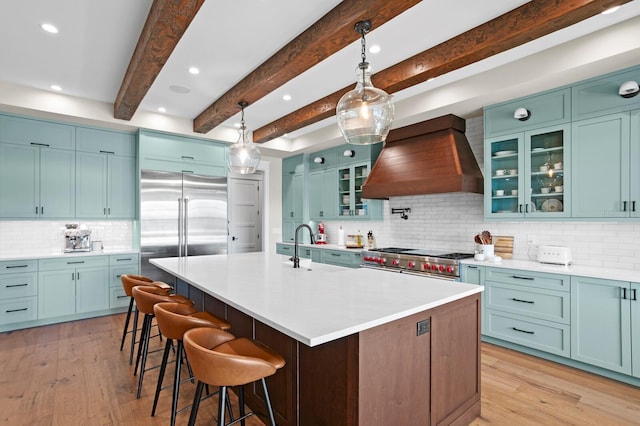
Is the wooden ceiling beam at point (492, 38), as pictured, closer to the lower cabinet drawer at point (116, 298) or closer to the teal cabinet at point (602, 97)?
the teal cabinet at point (602, 97)

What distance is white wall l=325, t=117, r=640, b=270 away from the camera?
10.5 feet

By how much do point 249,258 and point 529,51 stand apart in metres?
3.40

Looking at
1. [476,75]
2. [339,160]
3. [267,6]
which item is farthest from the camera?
[339,160]

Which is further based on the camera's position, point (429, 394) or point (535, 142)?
point (535, 142)

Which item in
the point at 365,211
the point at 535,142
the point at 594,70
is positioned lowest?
the point at 365,211

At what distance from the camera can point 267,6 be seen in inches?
94.6

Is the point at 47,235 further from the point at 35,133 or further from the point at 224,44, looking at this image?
the point at 224,44

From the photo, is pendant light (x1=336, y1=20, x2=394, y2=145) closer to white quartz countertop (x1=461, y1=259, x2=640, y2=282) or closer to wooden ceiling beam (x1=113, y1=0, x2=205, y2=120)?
wooden ceiling beam (x1=113, y1=0, x2=205, y2=120)

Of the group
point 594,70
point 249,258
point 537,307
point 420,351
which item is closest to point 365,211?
point 249,258

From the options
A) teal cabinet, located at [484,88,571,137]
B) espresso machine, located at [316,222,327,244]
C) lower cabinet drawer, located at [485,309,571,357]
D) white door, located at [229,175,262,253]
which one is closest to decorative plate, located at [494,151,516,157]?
teal cabinet, located at [484,88,571,137]

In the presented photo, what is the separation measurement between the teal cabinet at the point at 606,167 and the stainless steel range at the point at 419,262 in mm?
1263

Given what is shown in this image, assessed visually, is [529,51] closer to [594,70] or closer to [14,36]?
[594,70]

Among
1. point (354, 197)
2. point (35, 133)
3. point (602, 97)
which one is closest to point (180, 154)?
point (35, 133)

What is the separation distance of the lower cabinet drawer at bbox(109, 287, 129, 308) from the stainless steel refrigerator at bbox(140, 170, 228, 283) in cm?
40
